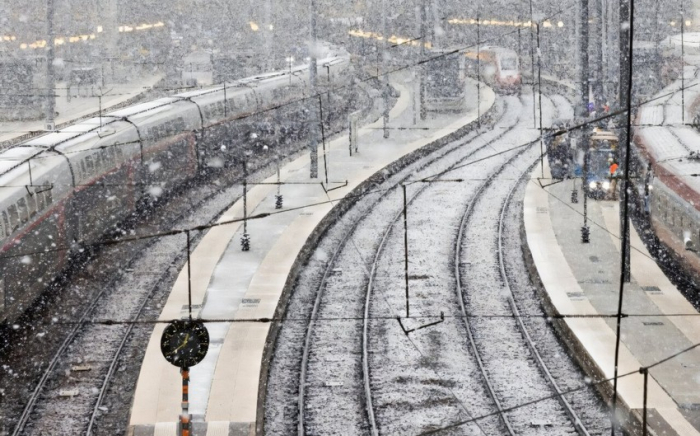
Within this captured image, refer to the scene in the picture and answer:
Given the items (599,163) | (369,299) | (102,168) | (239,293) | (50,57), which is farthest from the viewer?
(50,57)

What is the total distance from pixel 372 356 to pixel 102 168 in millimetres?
11216

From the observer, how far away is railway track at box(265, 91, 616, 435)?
60.5 ft

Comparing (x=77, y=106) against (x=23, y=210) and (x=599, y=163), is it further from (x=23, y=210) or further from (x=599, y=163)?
(x=23, y=210)

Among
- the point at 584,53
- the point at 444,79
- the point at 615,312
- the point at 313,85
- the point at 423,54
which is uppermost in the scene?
the point at 584,53

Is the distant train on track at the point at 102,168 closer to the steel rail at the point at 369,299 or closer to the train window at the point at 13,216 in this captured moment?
the train window at the point at 13,216

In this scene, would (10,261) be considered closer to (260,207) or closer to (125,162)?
(125,162)

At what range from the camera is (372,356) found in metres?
21.6

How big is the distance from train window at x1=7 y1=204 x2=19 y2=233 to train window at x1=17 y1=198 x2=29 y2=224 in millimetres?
206

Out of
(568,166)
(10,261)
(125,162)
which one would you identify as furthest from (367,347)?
(568,166)

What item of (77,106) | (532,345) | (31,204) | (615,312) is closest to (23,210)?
(31,204)

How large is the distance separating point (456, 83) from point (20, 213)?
35646 millimetres

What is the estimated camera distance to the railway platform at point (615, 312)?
1800cm

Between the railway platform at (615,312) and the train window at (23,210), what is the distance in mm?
11814

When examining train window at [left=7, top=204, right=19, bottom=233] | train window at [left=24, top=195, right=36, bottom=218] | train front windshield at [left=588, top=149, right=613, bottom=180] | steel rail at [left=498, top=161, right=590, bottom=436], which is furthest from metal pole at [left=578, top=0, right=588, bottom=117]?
train window at [left=7, top=204, right=19, bottom=233]
